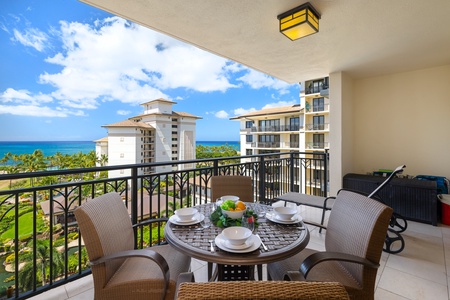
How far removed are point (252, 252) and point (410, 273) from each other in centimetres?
202

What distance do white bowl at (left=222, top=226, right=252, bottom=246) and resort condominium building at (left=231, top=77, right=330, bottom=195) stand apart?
13955mm

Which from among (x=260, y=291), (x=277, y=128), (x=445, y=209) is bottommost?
(x=445, y=209)

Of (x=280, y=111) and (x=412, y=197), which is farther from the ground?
(x=280, y=111)

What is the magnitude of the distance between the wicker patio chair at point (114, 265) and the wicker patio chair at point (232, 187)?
Answer: 902 mm

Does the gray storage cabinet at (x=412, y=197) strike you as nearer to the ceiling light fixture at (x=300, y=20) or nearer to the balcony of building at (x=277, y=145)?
the ceiling light fixture at (x=300, y=20)

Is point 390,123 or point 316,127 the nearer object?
point 390,123

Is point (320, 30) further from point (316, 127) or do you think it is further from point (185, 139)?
point (185, 139)

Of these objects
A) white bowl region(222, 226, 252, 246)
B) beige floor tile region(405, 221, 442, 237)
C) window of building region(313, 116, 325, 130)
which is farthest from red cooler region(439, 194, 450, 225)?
window of building region(313, 116, 325, 130)

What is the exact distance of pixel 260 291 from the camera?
1.62ft

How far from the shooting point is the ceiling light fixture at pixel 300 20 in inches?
77.3

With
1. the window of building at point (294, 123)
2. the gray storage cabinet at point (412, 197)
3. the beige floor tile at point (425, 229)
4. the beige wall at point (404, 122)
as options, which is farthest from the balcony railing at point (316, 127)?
the beige floor tile at point (425, 229)

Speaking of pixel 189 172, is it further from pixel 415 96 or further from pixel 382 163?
pixel 415 96

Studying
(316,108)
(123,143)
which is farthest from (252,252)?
(123,143)

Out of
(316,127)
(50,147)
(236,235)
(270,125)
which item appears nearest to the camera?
(236,235)
